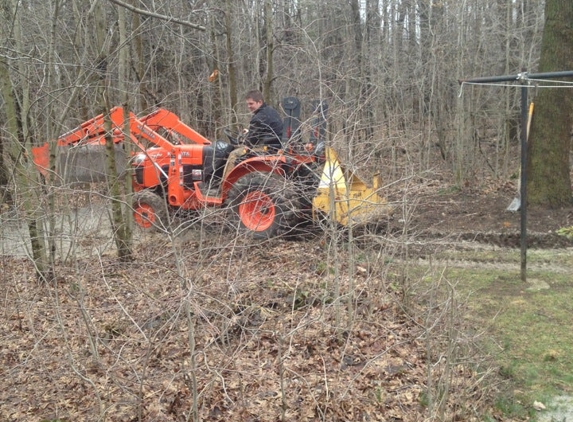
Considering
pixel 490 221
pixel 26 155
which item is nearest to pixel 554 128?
pixel 490 221

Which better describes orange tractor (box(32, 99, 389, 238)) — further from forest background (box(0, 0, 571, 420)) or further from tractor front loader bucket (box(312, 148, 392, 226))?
forest background (box(0, 0, 571, 420))

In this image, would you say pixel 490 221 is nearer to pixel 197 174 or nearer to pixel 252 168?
pixel 252 168

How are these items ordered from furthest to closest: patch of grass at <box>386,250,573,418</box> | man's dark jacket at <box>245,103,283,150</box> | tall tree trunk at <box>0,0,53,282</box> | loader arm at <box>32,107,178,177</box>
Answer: man's dark jacket at <box>245,103,283,150</box>, loader arm at <box>32,107,178,177</box>, tall tree trunk at <box>0,0,53,282</box>, patch of grass at <box>386,250,573,418</box>

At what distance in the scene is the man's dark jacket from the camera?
24.1 feet

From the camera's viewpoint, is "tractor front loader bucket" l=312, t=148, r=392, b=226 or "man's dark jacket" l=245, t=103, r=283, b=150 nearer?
"tractor front loader bucket" l=312, t=148, r=392, b=226

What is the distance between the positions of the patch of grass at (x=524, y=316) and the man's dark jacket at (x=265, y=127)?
8.20ft

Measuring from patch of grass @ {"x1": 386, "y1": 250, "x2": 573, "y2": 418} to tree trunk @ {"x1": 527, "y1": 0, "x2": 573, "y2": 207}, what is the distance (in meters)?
A: 2.12

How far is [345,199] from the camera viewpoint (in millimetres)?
4828

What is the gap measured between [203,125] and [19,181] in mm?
8666

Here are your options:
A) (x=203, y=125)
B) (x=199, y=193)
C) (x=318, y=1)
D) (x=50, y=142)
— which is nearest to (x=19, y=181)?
(x=50, y=142)

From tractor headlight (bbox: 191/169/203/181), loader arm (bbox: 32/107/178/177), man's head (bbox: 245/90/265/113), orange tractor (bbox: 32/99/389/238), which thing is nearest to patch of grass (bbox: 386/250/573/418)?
orange tractor (bbox: 32/99/389/238)

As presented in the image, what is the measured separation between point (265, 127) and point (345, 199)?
2791 mm

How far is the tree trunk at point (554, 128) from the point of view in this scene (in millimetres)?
9297

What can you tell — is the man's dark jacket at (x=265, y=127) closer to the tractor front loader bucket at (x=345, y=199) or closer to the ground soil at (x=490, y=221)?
the tractor front loader bucket at (x=345, y=199)
